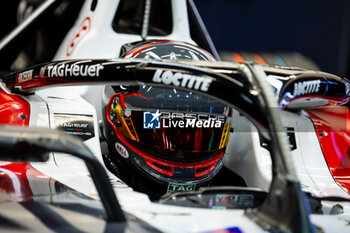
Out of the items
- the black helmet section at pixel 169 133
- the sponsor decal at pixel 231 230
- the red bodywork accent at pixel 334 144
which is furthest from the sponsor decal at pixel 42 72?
the red bodywork accent at pixel 334 144

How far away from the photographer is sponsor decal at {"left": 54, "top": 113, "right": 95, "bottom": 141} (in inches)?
39.6

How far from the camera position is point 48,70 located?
2.74 ft

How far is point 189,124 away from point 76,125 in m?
0.33

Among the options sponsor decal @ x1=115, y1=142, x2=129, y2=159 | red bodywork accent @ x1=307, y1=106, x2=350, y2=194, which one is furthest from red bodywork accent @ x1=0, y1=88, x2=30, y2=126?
red bodywork accent @ x1=307, y1=106, x2=350, y2=194

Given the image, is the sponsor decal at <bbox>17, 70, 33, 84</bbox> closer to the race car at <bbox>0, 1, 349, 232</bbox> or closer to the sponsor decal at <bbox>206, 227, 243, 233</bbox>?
the race car at <bbox>0, 1, 349, 232</bbox>

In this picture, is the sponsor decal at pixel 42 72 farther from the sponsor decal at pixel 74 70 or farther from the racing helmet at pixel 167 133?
the racing helmet at pixel 167 133

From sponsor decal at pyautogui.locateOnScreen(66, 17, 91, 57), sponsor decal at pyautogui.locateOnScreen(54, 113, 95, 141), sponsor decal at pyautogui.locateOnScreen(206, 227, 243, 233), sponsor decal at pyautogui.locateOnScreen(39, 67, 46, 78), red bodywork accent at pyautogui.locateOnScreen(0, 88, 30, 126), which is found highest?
sponsor decal at pyautogui.locateOnScreen(66, 17, 91, 57)

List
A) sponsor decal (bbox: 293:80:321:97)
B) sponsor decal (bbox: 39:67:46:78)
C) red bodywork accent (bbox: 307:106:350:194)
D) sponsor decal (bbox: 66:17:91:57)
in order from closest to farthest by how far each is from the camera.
Answer: 1. sponsor decal (bbox: 293:80:321:97)
2. sponsor decal (bbox: 39:67:46:78)
3. red bodywork accent (bbox: 307:106:350:194)
4. sponsor decal (bbox: 66:17:91:57)

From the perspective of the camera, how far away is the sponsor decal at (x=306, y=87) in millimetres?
694

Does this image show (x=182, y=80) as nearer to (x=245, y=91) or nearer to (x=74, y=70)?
(x=245, y=91)

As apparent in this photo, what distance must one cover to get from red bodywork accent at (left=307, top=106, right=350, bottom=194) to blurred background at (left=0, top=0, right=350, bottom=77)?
82cm

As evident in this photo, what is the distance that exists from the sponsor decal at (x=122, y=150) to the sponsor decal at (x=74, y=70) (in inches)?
12.5

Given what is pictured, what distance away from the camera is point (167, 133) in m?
0.99

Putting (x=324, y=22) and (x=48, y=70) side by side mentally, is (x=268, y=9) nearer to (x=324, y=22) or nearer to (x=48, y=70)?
(x=324, y=22)
